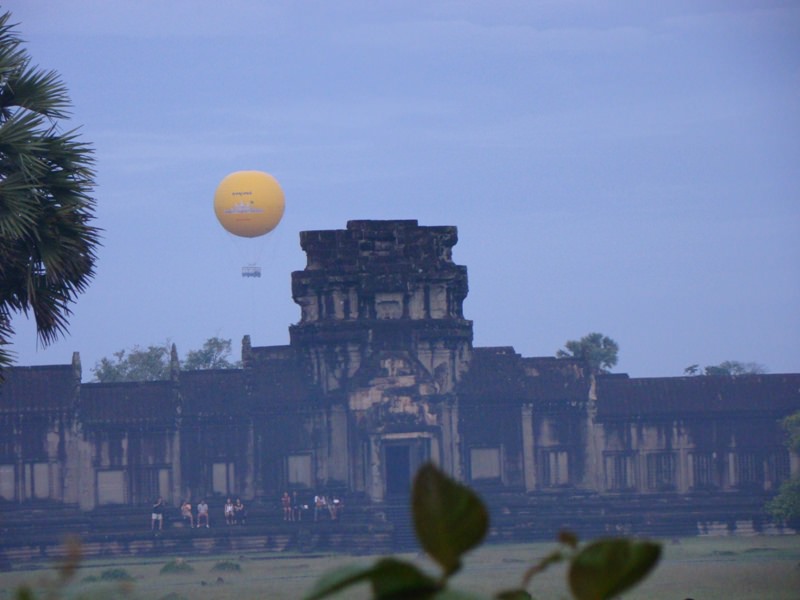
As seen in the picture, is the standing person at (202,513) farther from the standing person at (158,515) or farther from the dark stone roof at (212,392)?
the dark stone roof at (212,392)

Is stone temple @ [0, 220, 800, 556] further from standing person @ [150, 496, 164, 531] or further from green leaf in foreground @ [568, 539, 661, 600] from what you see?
green leaf in foreground @ [568, 539, 661, 600]

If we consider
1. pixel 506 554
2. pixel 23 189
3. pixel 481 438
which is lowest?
pixel 506 554

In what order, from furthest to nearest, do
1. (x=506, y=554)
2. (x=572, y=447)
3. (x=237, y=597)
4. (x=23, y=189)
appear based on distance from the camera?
1. (x=572, y=447)
2. (x=506, y=554)
3. (x=237, y=597)
4. (x=23, y=189)

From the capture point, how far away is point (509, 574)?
104ft

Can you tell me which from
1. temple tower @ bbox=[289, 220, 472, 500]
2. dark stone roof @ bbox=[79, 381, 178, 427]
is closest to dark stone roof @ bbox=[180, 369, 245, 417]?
dark stone roof @ bbox=[79, 381, 178, 427]

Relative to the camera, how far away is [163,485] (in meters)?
47.5

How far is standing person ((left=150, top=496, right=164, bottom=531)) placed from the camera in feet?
148

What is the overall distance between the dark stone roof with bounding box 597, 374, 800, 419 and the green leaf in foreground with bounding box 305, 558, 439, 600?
158ft

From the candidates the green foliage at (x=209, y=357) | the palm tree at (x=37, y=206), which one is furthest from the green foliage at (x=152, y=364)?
the palm tree at (x=37, y=206)

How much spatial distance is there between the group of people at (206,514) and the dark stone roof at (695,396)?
12.6m

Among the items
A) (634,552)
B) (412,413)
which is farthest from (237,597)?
(634,552)

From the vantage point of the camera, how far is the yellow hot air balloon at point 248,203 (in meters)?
57.8

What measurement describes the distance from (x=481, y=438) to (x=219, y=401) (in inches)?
338

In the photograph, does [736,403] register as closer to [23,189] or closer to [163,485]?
[163,485]
